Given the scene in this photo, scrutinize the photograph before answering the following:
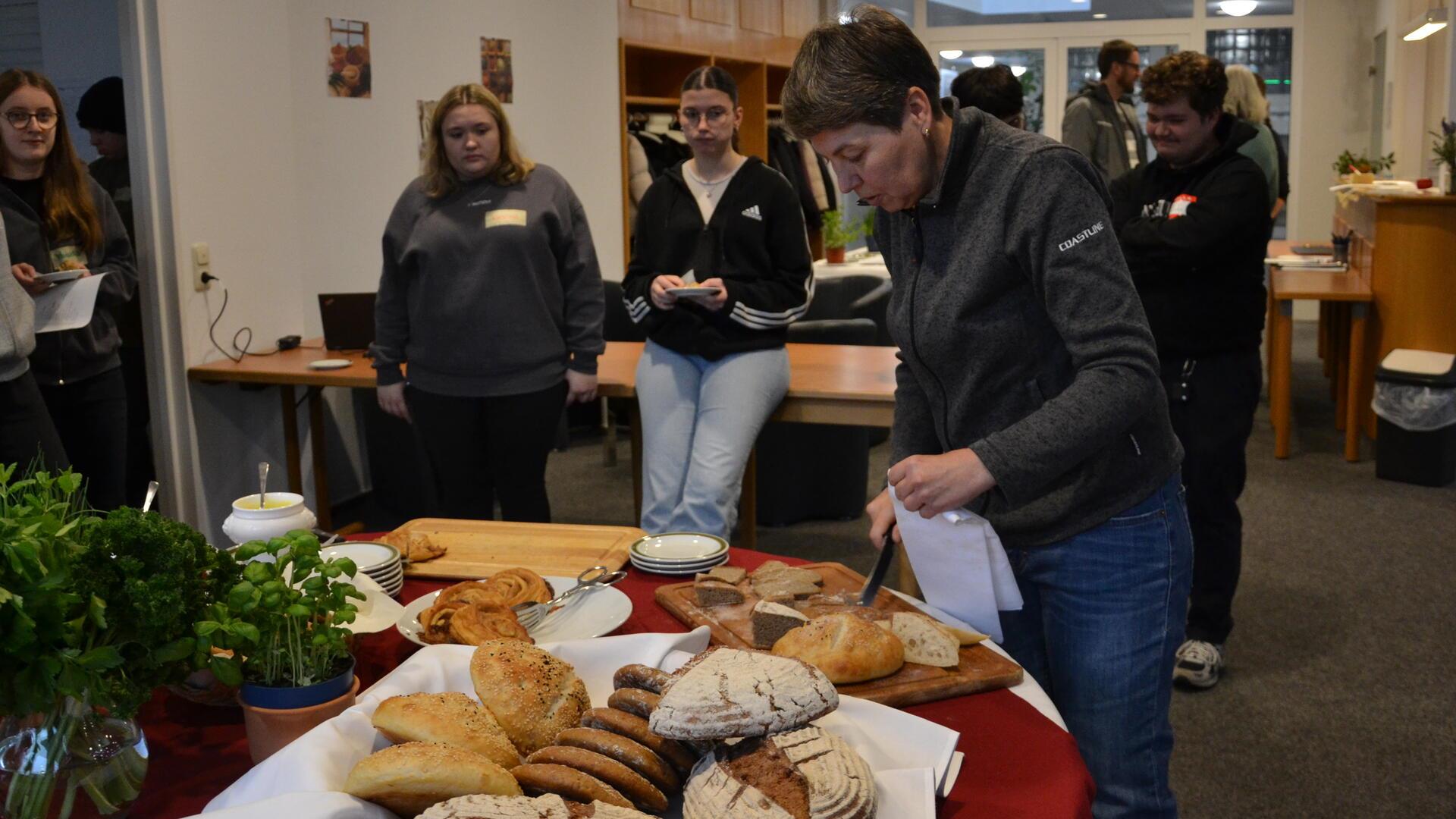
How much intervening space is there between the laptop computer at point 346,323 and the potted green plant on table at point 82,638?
350 cm

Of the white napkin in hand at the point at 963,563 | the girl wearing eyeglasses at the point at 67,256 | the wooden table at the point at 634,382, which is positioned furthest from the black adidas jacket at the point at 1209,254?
the girl wearing eyeglasses at the point at 67,256

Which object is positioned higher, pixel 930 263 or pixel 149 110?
pixel 149 110

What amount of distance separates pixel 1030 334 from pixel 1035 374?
0.05 metres

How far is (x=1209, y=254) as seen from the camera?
9.85ft

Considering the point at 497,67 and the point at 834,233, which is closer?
the point at 497,67

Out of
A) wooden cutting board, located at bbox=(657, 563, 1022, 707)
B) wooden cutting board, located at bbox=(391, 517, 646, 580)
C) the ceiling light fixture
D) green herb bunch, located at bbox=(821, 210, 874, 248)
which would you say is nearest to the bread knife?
wooden cutting board, located at bbox=(657, 563, 1022, 707)

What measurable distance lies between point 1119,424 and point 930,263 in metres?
0.32

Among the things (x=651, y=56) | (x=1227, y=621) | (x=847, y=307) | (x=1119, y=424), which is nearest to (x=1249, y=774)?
(x=1227, y=621)

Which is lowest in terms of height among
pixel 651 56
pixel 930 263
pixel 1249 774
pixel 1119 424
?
Answer: pixel 1249 774

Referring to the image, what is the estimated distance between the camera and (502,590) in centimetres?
156

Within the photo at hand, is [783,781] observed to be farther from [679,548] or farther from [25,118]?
[25,118]

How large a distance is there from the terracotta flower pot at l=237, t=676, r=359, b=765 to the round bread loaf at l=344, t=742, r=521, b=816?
0.55 feet

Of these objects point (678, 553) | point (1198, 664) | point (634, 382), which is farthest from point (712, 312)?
point (678, 553)

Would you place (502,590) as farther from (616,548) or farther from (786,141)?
(786,141)
